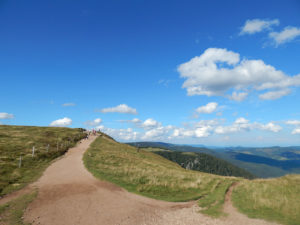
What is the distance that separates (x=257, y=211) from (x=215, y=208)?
12.5ft

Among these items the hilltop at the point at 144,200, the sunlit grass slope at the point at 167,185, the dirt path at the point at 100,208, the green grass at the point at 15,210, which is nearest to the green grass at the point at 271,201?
the hilltop at the point at 144,200

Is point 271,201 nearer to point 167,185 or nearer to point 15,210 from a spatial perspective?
point 167,185

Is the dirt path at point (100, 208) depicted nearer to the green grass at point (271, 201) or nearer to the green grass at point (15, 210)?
the green grass at point (15, 210)

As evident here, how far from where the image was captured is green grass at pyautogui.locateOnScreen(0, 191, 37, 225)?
1267 cm

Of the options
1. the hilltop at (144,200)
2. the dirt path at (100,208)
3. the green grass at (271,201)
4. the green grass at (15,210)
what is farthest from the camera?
the green grass at (271,201)

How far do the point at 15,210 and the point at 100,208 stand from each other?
670cm

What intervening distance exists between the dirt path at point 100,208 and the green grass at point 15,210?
468 millimetres

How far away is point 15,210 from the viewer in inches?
561

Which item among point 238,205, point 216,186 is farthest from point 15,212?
point 216,186

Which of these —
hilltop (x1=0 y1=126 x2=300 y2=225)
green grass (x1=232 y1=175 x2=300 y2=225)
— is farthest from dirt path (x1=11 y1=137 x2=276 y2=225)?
green grass (x1=232 y1=175 x2=300 y2=225)

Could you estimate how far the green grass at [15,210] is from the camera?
12.7m

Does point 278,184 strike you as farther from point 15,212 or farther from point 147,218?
point 15,212

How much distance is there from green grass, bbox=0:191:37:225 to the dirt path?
468mm

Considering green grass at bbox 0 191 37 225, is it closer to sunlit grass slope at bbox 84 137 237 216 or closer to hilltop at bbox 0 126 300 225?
hilltop at bbox 0 126 300 225
